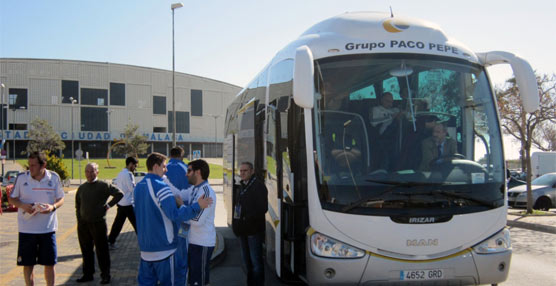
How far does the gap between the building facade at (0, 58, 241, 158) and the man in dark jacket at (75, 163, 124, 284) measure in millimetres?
67744

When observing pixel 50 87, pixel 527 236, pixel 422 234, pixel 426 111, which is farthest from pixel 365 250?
pixel 50 87

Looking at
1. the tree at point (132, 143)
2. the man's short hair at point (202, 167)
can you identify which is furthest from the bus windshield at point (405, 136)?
the tree at point (132, 143)

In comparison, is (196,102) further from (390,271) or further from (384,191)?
(390,271)

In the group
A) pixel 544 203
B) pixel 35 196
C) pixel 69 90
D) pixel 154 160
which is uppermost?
pixel 69 90

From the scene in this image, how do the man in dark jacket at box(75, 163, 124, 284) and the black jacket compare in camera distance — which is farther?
the man in dark jacket at box(75, 163, 124, 284)

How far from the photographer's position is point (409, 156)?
4.79 m

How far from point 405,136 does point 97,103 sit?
76989 millimetres

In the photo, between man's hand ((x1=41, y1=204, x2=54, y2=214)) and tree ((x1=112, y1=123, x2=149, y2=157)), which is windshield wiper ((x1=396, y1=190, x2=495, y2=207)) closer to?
man's hand ((x1=41, y1=204, x2=54, y2=214))

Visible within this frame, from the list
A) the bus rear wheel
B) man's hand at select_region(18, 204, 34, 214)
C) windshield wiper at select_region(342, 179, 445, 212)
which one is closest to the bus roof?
windshield wiper at select_region(342, 179, 445, 212)

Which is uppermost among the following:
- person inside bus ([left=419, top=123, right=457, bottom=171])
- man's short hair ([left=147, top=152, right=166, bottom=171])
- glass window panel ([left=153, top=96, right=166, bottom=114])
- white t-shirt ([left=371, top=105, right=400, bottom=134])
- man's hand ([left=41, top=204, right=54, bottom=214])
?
glass window panel ([left=153, top=96, right=166, bottom=114])

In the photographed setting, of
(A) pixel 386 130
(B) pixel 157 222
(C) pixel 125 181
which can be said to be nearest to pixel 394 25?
(A) pixel 386 130

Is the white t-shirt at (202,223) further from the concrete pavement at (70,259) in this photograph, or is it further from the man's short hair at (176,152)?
the man's short hair at (176,152)

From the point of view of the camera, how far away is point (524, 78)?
499 cm

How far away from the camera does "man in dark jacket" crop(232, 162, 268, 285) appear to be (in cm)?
561
